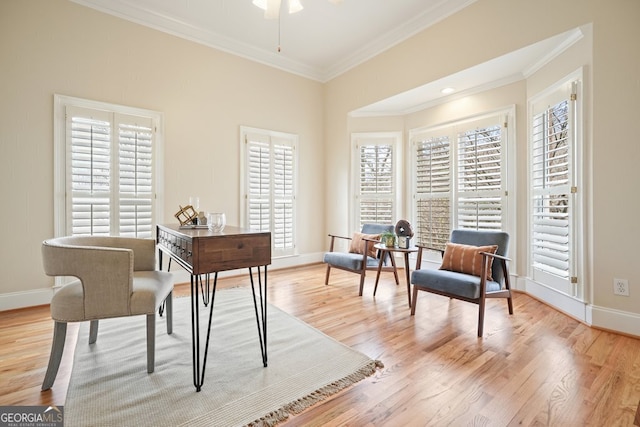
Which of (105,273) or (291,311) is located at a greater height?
(105,273)

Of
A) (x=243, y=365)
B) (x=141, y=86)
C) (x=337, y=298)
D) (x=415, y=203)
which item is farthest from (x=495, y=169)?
(x=141, y=86)

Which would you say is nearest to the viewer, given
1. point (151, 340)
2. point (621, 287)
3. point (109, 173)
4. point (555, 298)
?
point (151, 340)

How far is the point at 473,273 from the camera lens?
9.12 feet

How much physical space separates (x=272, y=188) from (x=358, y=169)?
151 centimetres

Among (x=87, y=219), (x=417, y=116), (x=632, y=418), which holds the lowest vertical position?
(x=632, y=418)

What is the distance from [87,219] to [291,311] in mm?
2552

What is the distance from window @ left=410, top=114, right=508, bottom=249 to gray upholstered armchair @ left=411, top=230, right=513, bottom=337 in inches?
42.0

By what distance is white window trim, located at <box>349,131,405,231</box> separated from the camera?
495 cm

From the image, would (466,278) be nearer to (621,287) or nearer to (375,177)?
(621,287)

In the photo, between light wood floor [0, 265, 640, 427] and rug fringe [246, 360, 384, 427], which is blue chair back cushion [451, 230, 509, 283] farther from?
rug fringe [246, 360, 384, 427]

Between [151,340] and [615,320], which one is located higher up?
[151,340]

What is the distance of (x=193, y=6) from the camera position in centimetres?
366

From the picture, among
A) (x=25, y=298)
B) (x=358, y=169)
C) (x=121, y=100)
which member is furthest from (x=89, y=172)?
(x=358, y=169)

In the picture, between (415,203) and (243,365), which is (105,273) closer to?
(243,365)
